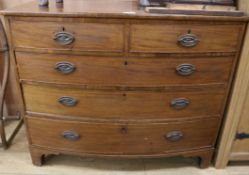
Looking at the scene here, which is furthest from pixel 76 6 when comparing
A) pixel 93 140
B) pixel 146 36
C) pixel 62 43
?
pixel 93 140

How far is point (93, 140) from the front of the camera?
4.35 ft

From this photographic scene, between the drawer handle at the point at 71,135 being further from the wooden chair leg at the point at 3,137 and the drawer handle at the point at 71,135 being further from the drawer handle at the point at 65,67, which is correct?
the wooden chair leg at the point at 3,137

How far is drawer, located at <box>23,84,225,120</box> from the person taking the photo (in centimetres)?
120

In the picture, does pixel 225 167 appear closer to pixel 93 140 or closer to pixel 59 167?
pixel 93 140

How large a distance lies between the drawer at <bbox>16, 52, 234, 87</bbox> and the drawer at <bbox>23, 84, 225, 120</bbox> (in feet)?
0.19

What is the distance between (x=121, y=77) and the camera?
115cm

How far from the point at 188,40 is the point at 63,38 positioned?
1.85 feet

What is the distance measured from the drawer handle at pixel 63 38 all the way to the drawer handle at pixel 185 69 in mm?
515

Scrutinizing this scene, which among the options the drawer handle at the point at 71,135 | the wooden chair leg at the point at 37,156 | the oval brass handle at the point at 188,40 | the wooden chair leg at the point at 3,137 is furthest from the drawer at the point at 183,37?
the wooden chair leg at the point at 3,137

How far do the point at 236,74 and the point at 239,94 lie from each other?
118 millimetres

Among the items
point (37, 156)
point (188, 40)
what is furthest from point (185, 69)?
point (37, 156)

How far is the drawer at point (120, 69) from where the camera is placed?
113cm

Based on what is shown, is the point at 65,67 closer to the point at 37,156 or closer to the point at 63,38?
the point at 63,38

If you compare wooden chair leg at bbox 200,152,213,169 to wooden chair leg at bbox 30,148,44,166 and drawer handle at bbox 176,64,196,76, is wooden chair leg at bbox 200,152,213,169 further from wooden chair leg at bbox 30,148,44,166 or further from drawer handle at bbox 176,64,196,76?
wooden chair leg at bbox 30,148,44,166
